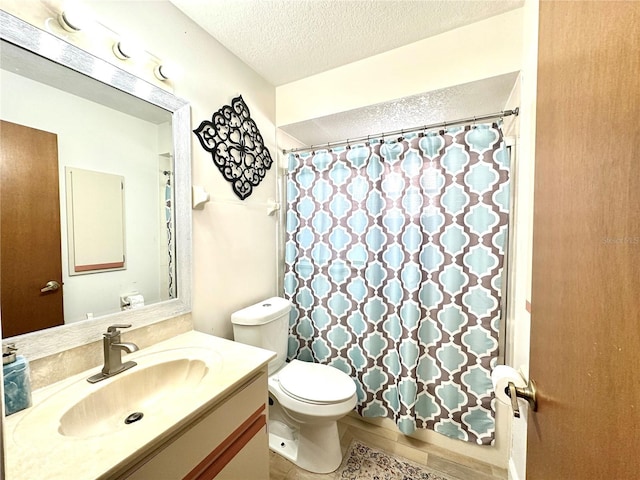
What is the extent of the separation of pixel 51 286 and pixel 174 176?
645 mm

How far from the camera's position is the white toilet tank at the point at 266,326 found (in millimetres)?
1473

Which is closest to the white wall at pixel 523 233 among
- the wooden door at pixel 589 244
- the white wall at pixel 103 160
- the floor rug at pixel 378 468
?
the floor rug at pixel 378 468

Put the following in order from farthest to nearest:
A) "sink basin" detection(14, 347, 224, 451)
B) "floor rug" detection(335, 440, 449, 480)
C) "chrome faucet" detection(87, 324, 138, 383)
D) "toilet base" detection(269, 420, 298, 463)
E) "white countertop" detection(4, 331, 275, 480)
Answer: "toilet base" detection(269, 420, 298, 463), "floor rug" detection(335, 440, 449, 480), "chrome faucet" detection(87, 324, 138, 383), "sink basin" detection(14, 347, 224, 451), "white countertop" detection(4, 331, 275, 480)

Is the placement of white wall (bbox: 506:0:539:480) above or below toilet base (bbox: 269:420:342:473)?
above

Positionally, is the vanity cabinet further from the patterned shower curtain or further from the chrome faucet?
the patterned shower curtain

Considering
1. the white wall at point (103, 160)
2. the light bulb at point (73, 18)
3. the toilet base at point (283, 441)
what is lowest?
the toilet base at point (283, 441)

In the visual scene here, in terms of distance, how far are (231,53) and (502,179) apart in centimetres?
173

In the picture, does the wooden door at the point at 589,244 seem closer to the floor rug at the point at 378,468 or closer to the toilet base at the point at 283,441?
the floor rug at the point at 378,468

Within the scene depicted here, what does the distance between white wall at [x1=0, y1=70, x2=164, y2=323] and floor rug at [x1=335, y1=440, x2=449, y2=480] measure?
142cm

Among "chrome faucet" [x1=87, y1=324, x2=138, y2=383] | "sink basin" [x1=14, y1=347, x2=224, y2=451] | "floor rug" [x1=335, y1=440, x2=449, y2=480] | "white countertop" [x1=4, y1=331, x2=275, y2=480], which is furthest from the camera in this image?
"floor rug" [x1=335, y1=440, x2=449, y2=480]

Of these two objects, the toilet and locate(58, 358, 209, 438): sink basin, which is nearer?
locate(58, 358, 209, 438): sink basin

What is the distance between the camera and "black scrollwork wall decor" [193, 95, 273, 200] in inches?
56.5

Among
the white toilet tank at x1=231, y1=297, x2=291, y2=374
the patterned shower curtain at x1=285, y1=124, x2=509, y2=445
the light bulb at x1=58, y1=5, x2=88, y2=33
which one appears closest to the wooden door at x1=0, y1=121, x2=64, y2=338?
the light bulb at x1=58, y1=5, x2=88, y2=33

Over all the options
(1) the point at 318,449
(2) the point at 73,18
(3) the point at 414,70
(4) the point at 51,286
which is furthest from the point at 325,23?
(1) the point at 318,449
